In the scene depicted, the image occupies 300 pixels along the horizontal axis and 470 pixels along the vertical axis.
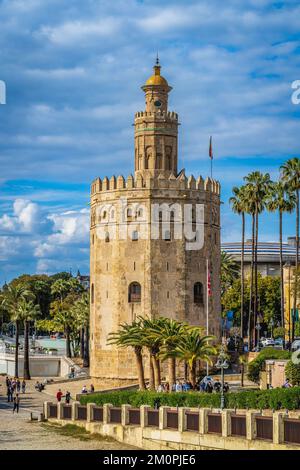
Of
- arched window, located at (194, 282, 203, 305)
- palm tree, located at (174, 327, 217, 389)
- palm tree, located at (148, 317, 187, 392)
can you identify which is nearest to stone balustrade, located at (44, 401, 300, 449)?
palm tree, located at (174, 327, 217, 389)

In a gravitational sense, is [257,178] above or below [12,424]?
above

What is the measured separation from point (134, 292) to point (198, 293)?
5034 mm

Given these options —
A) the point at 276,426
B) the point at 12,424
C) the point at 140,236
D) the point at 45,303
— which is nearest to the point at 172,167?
the point at 140,236

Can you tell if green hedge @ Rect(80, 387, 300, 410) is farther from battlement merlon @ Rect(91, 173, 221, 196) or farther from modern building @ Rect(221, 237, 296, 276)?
modern building @ Rect(221, 237, 296, 276)

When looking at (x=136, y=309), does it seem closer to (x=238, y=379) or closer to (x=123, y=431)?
(x=238, y=379)

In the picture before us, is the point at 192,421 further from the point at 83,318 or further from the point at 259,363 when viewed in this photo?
the point at 83,318

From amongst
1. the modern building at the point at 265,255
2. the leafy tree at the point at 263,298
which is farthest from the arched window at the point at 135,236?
the modern building at the point at 265,255

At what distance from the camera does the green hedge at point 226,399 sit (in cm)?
4628

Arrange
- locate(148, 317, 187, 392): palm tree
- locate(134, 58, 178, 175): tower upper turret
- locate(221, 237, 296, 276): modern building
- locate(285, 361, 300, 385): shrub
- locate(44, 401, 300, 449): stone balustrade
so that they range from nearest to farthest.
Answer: locate(44, 401, 300, 449): stone balustrade → locate(285, 361, 300, 385): shrub → locate(148, 317, 187, 392): palm tree → locate(134, 58, 178, 175): tower upper turret → locate(221, 237, 296, 276): modern building

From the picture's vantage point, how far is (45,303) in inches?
5640

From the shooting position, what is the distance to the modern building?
138m

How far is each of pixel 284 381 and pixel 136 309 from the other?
55.7 ft

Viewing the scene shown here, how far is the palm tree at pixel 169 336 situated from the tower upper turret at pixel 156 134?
56.2 ft

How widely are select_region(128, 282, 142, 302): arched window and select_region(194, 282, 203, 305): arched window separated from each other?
14.4 feet
